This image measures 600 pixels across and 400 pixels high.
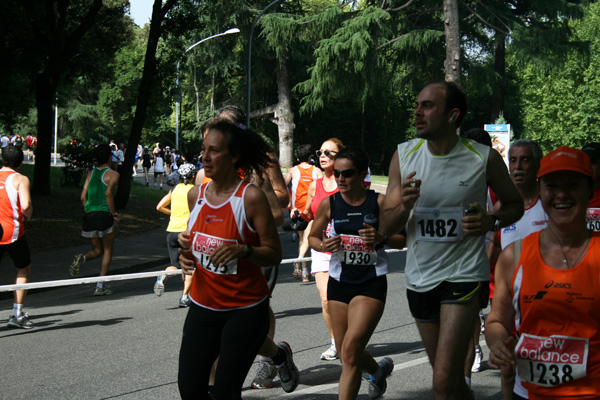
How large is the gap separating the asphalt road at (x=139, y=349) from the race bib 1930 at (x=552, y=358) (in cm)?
309

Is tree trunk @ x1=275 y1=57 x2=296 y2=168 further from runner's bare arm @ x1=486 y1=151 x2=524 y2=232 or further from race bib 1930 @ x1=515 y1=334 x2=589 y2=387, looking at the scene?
race bib 1930 @ x1=515 y1=334 x2=589 y2=387

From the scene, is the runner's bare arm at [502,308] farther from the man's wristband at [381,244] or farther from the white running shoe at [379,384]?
the white running shoe at [379,384]

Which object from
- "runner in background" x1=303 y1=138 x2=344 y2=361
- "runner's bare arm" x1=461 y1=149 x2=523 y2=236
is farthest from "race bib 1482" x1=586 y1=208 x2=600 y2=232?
"runner's bare arm" x1=461 y1=149 x2=523 y2=236

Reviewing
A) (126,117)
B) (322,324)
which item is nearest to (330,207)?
(322,324)

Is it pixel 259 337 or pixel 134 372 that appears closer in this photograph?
pixel 259 337

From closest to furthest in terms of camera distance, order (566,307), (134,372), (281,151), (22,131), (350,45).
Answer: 1. (566,307)
2. (134,372)
3. (350,45)
4. (281,151)
5. (22,131)

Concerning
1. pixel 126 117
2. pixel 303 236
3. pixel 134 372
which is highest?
pixel 126 117

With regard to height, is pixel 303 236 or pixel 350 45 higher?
pixel 350 45

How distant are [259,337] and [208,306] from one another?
0.31 m

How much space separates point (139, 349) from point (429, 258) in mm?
4093

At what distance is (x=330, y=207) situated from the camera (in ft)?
17.9

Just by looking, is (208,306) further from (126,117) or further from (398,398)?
(126,117)

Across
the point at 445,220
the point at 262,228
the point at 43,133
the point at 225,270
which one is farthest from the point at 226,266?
the point at 43,133

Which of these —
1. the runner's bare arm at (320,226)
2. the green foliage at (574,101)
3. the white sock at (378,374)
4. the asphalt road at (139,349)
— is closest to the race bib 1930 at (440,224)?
the runner's bare arm at (320,226)
